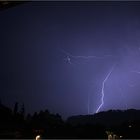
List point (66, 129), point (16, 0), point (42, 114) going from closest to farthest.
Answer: point (16, 0)
point (66, 129)
point (42, 114)

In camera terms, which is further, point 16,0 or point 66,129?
point 66,129

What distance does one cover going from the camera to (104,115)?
93.2 metres

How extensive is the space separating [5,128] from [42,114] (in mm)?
31430

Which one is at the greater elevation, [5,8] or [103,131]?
[5,8]

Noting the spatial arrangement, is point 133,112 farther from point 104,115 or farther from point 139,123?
point 139,123

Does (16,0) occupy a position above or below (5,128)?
above

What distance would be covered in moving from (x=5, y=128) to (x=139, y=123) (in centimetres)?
2786

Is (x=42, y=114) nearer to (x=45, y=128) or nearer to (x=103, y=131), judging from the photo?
(x=45, y=128)

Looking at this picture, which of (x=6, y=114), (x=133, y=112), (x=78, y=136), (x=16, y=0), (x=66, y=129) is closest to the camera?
(x=16, y=0)

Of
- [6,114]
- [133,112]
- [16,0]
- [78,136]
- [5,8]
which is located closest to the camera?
[16,0]

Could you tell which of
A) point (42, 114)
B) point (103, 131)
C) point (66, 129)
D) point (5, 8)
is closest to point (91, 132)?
point (103, 131)

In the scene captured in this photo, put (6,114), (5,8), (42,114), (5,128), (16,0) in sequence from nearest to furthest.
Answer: (16,0), (5,8), (5,128), (6,114), (42,114)

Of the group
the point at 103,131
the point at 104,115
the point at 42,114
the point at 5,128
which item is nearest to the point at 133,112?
the point at 104,115

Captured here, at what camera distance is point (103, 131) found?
50219mm
